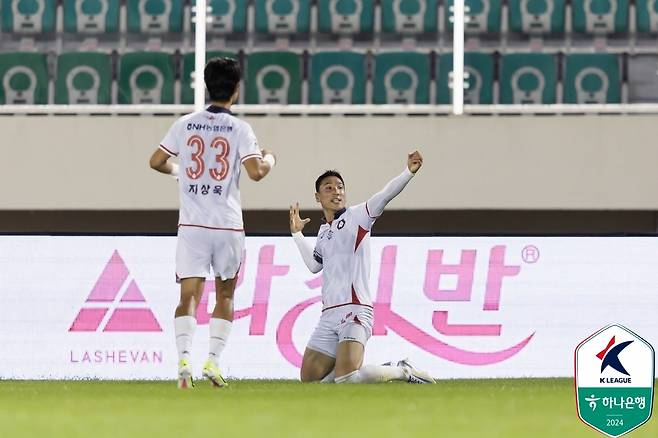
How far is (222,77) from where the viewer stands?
6.59m

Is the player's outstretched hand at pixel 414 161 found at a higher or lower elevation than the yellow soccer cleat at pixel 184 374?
higher

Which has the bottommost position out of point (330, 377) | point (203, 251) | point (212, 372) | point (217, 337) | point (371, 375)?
point (330, 377)

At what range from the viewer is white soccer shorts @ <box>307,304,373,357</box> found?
26.9 ft

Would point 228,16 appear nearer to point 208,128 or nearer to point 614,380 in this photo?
point 208,128

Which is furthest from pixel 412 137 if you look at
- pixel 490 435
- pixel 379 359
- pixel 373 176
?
pixel 490 435

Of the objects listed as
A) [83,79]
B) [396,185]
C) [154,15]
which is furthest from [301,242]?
[154,15]

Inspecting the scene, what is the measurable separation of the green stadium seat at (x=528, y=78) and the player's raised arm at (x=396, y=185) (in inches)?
228

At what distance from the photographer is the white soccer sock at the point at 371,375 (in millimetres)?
7910

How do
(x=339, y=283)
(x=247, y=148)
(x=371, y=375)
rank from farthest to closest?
(x=339, y=283), (x=371, y=375), (x=247, y=148)

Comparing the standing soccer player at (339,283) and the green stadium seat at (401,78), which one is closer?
the standing soccer player at (339,283)

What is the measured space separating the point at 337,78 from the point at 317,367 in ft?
19.0

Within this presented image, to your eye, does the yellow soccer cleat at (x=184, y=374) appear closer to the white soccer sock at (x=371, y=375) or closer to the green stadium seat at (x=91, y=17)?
the white soccer sock at (x=371, y=375)

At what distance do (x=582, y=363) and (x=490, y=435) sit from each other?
2.44 feet

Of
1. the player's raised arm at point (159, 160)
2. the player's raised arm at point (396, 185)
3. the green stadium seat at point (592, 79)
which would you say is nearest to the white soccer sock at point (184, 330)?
the player's raised arm at point (159, 160)
